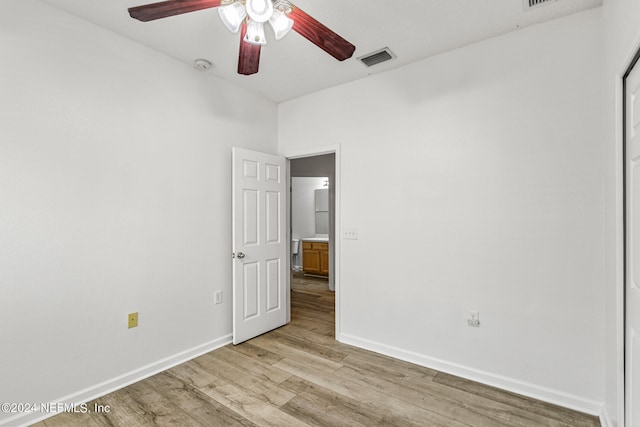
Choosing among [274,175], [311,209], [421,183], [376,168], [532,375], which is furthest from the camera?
[311,209]

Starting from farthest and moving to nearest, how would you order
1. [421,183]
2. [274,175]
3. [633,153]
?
[274,175]
[421,183]
[633,153]

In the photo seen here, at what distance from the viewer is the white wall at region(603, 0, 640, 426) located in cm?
150

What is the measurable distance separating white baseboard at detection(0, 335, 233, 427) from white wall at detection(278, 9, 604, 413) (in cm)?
140

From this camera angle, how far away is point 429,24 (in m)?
2.22

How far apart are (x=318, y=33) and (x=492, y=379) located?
2.71m

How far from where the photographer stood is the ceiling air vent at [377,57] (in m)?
2.58

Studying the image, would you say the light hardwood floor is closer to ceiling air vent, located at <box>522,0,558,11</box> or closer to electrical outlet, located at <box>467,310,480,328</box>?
electrical outlet, located at <box>467,310,480,328</box>

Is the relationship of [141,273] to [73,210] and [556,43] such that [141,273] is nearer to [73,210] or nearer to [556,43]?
[73,210]

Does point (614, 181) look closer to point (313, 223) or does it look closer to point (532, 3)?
point (532, 3)

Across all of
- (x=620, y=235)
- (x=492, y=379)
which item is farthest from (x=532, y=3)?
(x=492, y=379)

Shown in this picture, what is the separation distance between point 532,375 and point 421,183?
1.65 meters

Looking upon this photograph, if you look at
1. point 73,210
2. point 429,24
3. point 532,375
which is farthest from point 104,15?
point 532,375

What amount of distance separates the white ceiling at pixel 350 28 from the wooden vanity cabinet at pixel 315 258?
12.8 ft

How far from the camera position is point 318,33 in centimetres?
165
